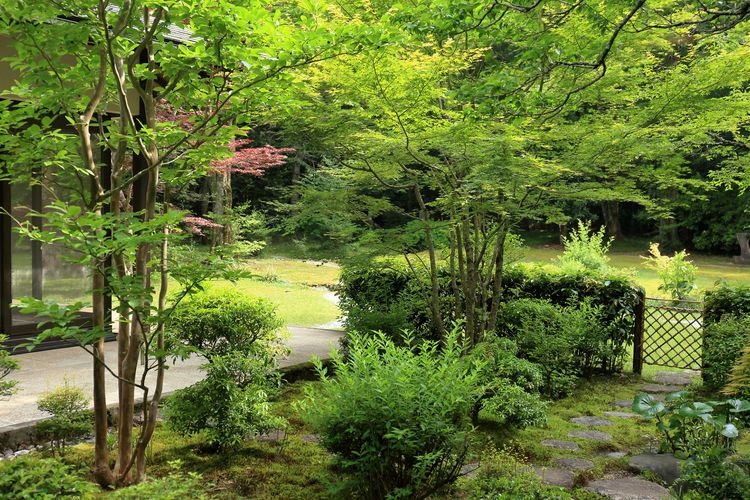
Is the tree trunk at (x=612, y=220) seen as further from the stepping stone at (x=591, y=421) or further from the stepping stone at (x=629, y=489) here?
the stepping stone at (x=629, y=489)

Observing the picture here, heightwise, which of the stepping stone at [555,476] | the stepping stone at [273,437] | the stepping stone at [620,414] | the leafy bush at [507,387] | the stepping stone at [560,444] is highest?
the leafy bush at [507,387]

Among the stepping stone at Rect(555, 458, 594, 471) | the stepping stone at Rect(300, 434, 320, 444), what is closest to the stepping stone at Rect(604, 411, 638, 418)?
the stepping stone at Rect(555, 458, 594, 471)

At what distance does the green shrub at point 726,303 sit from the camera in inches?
258

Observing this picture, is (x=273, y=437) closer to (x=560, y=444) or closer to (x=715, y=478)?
(x=560, y=444)

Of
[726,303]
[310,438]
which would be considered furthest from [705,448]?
[726,303]

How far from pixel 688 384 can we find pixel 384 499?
192 inches

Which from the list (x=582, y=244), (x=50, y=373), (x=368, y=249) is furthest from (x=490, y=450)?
(x=582, y=244)

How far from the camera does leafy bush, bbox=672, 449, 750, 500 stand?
10.3 ft

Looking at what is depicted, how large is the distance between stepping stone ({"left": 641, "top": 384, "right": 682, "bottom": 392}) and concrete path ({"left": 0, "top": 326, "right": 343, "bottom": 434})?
3.30 meters

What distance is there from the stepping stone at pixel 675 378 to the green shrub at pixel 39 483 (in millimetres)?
6076

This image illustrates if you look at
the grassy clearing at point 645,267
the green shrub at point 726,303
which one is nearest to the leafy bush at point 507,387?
the green shrub at point 726,303

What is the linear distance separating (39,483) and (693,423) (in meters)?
3.88

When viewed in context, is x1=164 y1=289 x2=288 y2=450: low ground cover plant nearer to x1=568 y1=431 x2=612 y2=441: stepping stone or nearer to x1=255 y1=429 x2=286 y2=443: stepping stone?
x1=255 y1=429 x2=286 y2=443: stepping stone

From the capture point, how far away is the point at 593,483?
4020 millimetres
